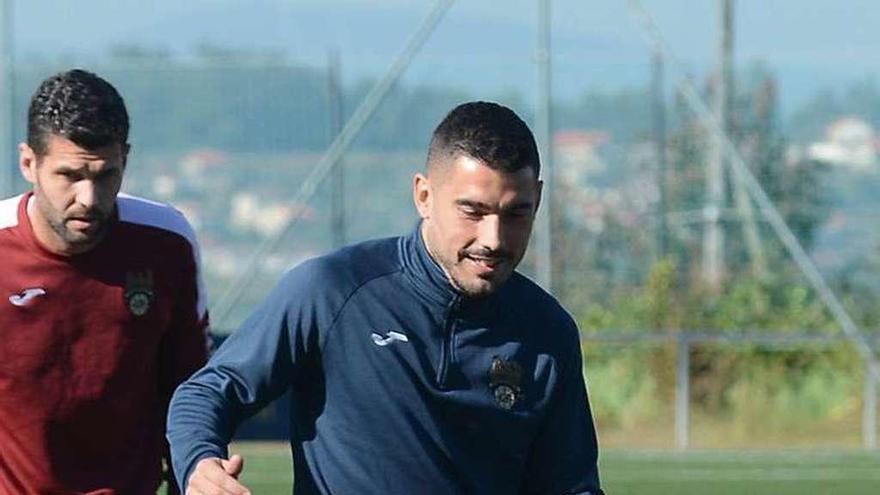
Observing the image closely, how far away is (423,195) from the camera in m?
4.96

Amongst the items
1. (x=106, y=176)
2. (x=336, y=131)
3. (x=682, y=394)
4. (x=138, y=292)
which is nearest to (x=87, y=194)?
(x=106, y=176)

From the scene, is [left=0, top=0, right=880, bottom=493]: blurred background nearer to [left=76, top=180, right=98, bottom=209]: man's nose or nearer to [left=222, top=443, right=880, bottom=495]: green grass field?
[left=222, top=443, right=880, bottom=495]: green grass field

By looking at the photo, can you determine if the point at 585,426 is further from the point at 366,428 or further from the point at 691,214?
the point at 691,214

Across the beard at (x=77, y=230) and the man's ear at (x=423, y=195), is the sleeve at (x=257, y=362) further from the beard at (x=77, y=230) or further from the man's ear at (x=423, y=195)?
the beard at (x=77, y=230)

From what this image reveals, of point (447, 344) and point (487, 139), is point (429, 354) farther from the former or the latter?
point (487, 139)

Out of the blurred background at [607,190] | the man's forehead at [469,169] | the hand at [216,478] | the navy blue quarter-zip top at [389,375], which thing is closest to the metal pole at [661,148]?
the blurred background at [607,190]

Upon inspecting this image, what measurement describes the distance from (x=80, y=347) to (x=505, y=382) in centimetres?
141

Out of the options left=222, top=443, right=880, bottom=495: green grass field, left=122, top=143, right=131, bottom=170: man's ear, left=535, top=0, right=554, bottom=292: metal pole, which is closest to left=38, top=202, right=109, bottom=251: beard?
left=122, top=143, right=131, bottom=170: man's ear

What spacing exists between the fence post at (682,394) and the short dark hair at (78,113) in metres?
13.8

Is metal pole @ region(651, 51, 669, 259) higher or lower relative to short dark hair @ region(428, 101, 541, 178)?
lower

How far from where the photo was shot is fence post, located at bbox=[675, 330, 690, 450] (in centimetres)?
1936

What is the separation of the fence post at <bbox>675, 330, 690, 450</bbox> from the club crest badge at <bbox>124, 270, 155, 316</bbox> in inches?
532

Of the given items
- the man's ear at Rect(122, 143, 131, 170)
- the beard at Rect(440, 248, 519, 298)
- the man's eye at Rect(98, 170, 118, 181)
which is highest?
the man's ear at Rect(122, 143, 131, 170)

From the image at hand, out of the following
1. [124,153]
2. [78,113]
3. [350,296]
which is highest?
[78,113]
